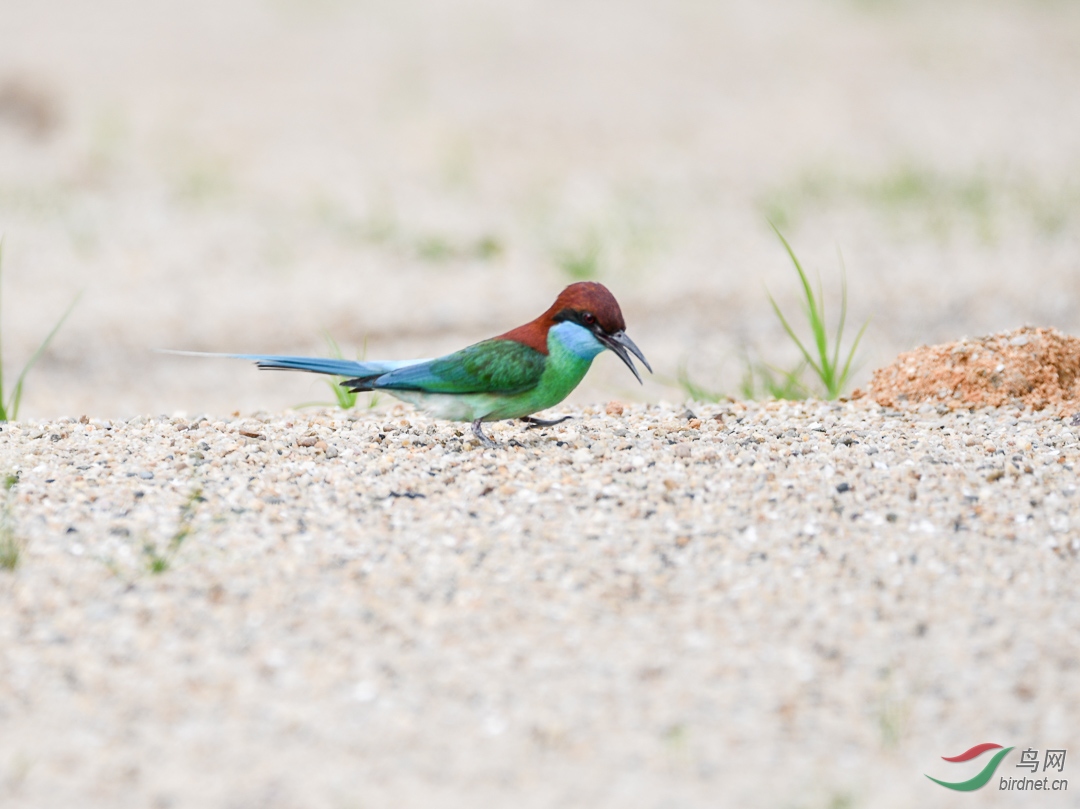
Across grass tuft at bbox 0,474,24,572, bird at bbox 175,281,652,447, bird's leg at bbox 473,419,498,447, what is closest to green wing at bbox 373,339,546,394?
bird at bbox 175,281,652,447

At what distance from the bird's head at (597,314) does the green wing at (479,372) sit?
152mm

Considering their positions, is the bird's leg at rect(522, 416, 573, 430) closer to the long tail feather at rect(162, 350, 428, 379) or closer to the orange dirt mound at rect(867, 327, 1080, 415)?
the long tail feather at rect(162, 350, 428, 379)

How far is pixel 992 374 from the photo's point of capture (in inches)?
161

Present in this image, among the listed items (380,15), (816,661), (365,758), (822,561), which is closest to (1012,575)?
(822,561)

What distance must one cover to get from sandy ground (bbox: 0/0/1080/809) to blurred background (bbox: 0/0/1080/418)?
48 millimetres

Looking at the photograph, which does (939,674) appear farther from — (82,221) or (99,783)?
(82,221)

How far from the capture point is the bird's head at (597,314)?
3.33 meters

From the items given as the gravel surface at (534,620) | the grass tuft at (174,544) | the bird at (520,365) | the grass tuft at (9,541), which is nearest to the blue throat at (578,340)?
the bird at (520,365)

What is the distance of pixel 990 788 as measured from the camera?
7.39ft

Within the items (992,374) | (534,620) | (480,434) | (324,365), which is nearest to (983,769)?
(534,620)

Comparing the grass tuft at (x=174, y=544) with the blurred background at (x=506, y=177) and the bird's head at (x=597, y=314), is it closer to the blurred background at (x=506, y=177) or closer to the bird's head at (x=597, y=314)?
the bird's head at (x=597, y=314)

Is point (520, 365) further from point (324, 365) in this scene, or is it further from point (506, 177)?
point (506, 177)

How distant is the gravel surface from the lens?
2.23 m

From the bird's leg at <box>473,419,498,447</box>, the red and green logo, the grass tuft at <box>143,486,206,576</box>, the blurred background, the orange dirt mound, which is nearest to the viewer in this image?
the red and green logo
